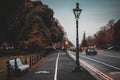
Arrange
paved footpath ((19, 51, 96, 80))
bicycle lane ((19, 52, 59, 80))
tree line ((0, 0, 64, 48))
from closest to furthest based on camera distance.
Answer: paved footpath ((19, 51, 96, 80)) → bicycle lane ((19, 52, 59, 80)) → tree line ((0, 0, 64, 48))

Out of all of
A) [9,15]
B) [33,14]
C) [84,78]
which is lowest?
[84,78]

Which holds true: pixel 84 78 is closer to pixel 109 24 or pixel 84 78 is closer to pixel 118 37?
pixel 118 37

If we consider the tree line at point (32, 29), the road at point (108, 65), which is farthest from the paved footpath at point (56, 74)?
the tree line at point (32, 29)

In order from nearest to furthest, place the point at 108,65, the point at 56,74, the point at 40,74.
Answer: the point at 56,74
the point at 40,74
the point at 108,65

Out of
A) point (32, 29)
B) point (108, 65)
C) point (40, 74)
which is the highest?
point (32, 29)

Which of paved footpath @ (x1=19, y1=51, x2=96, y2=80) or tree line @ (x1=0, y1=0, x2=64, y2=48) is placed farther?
tree line @ (x1=0, y1=0, x2=64, y2=48)

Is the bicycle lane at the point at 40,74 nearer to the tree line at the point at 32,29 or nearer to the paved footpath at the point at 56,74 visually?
the paved footpath at the point at 56,74

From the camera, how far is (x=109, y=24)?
618 feet

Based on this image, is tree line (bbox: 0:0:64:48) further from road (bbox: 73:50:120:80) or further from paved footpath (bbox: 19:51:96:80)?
paved footpath (bbox: 19:51:96:80)

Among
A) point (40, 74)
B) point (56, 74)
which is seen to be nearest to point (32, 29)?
point (40, 74)

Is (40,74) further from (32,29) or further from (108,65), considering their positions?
(32,29)

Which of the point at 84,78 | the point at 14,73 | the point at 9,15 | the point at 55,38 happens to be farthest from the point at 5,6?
the point at 55,38

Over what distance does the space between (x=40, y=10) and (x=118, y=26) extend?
43614mm

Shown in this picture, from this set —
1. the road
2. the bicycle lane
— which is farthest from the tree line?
the bicycle lane
